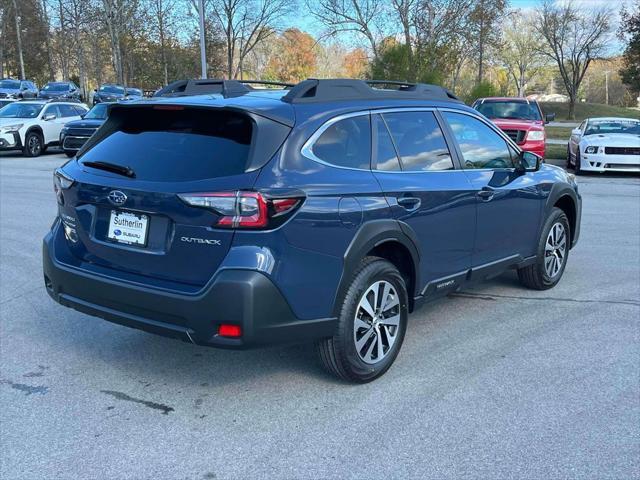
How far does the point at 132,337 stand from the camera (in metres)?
4.76

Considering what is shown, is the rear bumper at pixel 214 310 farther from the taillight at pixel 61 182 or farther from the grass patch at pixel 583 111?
the grass patch at pixel 583 111

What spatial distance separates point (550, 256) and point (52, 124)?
61.3 feet

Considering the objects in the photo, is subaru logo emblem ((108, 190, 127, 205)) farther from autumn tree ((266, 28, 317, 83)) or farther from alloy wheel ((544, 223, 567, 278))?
autumn tree ((266, 28, 317, 83))

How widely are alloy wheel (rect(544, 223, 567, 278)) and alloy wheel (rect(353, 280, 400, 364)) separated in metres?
2.36

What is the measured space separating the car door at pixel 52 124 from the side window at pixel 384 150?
1878cm

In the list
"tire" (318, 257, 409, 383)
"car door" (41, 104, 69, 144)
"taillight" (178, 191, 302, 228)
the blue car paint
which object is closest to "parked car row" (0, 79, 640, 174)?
"car door" (41, 104, 69, 144)

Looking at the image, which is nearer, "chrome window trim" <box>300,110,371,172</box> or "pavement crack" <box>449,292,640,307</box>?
"chrome window trim" <box>300,110,371,172</box>

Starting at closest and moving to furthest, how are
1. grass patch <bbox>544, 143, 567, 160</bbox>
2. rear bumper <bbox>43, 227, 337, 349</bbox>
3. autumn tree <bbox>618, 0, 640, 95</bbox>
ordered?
1. rear bumper <bbox>43, 227, 337, 349</bbox>
2. grass patch <bbox>544, 143, 567, 160</bbox>
3. autumn tree <bbox>618, 0, 640, 95</bbox>

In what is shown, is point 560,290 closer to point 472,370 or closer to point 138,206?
point 472,370

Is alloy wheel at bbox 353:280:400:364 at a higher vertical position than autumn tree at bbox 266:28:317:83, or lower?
lower

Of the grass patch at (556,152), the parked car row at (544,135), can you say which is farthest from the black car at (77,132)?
the grass patch at (556,152)

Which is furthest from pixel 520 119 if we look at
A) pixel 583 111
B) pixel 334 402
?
pixel 583 111

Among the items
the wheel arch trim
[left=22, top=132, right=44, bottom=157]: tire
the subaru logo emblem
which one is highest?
the subaru logo emblem

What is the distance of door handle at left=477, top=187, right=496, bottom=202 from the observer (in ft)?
15.7
